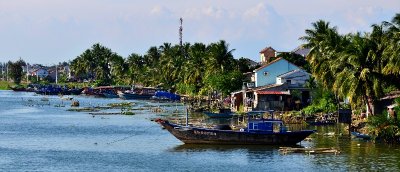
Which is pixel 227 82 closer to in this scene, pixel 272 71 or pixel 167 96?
pixel 272 71

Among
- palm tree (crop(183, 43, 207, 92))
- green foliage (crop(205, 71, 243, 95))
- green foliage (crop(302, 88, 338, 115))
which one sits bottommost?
green foliage (crop(302, 88, 338, 115))

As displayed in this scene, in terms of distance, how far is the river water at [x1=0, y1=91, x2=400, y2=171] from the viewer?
4519cm

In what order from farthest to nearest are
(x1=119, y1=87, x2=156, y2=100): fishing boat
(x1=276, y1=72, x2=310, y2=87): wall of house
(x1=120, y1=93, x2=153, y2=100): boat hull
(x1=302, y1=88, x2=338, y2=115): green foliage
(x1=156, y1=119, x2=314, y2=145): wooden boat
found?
(x1=119, y1=87, x2=156, y2=100): fishing boat, (x1=120, y1=93, x2=153, y2=100): boat hull, (x1=276, y1=72, x2=310, y2=87): wall of house, (x1=302, y1=88, x2=338, y2=115): green foliage, (x1=156, y1=119, x2=314, y2=145): wooden boat

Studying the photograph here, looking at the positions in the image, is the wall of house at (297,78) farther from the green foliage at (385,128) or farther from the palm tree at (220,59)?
the green foliage at (385,128)

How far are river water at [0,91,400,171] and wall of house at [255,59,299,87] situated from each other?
26.1 metres

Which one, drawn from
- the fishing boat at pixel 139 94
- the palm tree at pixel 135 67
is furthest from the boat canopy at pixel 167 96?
the palm tree at pixel 135 67

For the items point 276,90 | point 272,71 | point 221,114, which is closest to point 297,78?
point 276,90

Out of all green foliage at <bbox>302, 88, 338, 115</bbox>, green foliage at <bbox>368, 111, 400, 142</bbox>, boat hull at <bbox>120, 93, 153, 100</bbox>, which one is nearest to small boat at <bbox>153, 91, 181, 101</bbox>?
boat hull at <bbox>120, 93, 153, 100</bbox>

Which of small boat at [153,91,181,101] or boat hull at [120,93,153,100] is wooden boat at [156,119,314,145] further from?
boat hull at [120,93,153,100]

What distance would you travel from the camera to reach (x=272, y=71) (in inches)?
3698

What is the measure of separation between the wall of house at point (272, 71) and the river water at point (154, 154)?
1029 inches

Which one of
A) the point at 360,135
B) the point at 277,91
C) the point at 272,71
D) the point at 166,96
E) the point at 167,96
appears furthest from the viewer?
the point at 166,96

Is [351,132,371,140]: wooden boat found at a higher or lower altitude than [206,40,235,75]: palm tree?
lower

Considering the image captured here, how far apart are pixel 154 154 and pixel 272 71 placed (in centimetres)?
4496
